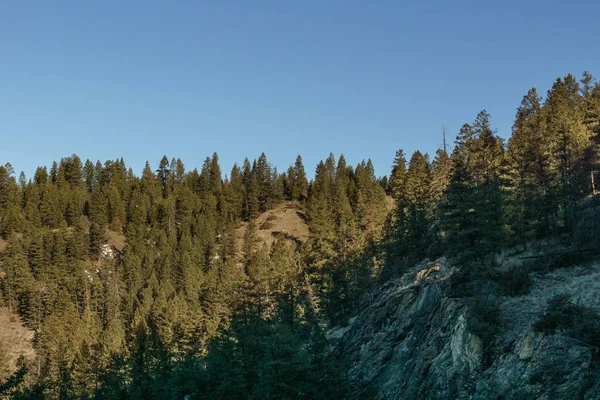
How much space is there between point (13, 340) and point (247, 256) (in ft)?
145

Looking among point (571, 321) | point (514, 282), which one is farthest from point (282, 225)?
point (571, 321)

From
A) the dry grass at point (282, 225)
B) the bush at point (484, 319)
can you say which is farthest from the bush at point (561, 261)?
the dry grass at point (282, 225)

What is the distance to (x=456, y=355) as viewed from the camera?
2411cm

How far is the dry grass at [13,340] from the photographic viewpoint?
75.6 metres

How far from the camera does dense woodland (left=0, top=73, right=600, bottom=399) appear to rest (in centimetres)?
3488

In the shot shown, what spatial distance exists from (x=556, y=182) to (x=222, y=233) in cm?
7905

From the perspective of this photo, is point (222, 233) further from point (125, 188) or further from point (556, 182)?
point (556, 182)

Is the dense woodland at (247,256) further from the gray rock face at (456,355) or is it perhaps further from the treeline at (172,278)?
the gray rock face at (456,355)

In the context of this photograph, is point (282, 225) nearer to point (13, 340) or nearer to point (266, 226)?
point (266, 226)

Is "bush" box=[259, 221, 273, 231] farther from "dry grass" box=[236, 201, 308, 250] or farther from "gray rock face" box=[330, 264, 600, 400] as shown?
"gray rock face" box=[330, 264, 600, 400]

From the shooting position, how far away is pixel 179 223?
123 meters

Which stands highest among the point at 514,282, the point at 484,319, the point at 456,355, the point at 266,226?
the point at 266,226

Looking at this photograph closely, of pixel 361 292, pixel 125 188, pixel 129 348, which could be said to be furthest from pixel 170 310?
pixel 125 188

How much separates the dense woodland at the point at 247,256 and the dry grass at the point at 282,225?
2586 millimetres
